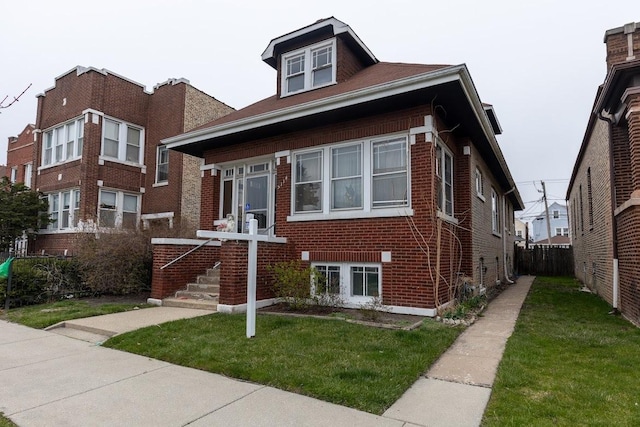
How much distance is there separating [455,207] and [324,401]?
7.23 meters

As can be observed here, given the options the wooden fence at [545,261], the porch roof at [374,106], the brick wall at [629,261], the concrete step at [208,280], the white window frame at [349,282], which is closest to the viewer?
the brick wall at [629,261]

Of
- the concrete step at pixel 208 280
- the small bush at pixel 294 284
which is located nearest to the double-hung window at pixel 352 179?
the small bush at pixel 294 284

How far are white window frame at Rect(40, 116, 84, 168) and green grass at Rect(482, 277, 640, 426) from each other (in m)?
17.0

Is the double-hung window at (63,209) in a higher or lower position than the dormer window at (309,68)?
lower

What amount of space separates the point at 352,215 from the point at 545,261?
18.9 meters

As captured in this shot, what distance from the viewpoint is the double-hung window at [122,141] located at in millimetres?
16344

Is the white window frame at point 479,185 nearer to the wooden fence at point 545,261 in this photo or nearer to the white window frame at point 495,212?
the white window frame at point 495,212

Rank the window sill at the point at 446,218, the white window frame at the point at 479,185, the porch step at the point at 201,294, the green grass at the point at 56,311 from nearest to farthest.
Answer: the green grass at the point at 56,311
the window sill at the point at 446,218
the porch step at the point at 201,294
the white window frame at the point at 479,185

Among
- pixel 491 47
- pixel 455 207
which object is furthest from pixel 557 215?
pixel 455 207

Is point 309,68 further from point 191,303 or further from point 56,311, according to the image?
point 56,311

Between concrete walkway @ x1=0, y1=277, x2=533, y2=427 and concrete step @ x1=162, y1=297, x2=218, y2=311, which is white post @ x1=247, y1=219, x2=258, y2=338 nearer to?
concrete walkway @ x1=0, y1=277, x2=533, y2=427

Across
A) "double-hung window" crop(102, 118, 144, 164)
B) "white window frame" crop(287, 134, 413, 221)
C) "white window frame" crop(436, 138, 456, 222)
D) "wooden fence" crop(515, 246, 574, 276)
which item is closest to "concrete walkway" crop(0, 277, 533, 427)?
"white window frame" crop(287, 134, 413, 221)

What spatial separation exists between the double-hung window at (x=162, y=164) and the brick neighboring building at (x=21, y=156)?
9.33m

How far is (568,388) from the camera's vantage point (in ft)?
12.6
